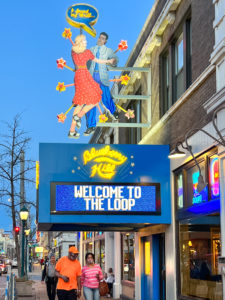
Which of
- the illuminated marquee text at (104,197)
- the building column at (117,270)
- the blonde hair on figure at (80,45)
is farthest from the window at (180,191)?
the building column at (117,270)

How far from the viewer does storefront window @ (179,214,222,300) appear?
10.5 m

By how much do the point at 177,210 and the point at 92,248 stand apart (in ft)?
70.9

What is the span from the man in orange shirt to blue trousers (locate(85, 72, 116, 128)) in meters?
4.32

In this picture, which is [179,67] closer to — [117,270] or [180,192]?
[180,192]

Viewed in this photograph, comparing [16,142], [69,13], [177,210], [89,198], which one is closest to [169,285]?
[177,210]

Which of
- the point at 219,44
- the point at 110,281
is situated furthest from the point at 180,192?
the point at 110,281

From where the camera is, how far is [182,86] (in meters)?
13.7

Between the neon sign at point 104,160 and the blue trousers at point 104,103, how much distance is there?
159 cm

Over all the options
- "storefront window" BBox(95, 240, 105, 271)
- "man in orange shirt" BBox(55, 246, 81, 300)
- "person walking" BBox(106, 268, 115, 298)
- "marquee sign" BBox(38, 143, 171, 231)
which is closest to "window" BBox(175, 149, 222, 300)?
"marquee sign" BBox(38, 143, 171, 231)

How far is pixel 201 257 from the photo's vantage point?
11430mm

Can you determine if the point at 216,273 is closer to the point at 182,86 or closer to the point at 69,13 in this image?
the point at 182,86

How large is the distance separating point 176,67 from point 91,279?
5.81 meters

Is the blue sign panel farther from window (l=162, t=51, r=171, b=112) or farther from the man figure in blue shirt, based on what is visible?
window (l=162, t=51, r=171, b=112)

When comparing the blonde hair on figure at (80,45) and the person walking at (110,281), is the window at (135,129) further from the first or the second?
the person walking at (110,281)
